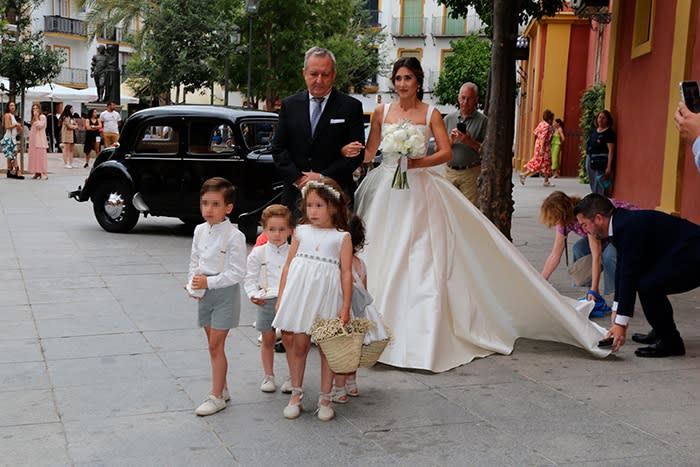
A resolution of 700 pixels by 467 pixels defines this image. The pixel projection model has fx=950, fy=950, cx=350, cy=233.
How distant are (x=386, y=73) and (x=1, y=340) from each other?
5430 centimetres

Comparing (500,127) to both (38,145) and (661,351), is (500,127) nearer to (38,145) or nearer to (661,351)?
(661,351)

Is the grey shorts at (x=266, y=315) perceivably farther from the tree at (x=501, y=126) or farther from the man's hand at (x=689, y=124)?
the tree at (x=501, y=126)

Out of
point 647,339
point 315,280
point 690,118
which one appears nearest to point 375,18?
point 647,339

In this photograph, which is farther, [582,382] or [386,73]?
[386,73]

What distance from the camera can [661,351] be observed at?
647 centimetres

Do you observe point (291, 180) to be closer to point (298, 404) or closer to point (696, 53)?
point (298, 404)

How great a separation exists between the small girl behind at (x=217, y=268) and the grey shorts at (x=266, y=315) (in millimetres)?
301

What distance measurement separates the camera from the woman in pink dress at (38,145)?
22.6 metres

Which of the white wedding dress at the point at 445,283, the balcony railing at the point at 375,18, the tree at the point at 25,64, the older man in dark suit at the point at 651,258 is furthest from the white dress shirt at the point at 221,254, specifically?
the balcony railing at the point at 375,18

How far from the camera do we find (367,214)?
255 inches

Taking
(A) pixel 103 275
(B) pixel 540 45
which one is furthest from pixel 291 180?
(B) pixel 540 45

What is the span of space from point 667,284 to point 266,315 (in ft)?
8.99

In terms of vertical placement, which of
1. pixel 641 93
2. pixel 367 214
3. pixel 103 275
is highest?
pixel 641 93

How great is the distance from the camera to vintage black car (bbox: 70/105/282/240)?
11.9 metres
